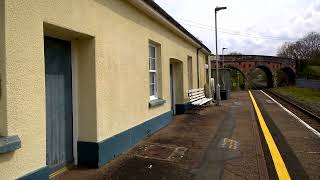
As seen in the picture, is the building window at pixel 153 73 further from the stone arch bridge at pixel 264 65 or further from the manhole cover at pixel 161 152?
the stone arch bridge at pixel 264 65

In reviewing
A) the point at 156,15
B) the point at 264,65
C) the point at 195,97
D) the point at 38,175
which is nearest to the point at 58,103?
the point at 38,175

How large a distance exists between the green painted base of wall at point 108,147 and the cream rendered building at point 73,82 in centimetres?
2

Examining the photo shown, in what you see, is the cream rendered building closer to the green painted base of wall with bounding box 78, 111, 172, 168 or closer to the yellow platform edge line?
the green painted base of wall with bounding box 78, 111, 172, 168

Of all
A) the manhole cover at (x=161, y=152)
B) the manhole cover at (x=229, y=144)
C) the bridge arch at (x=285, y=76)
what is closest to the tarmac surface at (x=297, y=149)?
the manhole cover at (x=229, y=144)

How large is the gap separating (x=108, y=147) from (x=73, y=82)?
136cm

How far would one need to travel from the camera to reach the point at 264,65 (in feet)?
210

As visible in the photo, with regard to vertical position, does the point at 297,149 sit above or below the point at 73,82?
below

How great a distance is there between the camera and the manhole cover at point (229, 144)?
27.3 feet

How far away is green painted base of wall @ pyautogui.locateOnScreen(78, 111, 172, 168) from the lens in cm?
638

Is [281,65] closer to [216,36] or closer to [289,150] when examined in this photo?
[216,36]

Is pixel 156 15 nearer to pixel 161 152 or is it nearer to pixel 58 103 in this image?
pixel 161 152

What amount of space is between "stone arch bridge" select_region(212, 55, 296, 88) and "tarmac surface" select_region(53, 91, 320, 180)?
153 feet

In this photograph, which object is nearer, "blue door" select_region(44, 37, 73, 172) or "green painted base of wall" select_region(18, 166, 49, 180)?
"green painted base of wall" select_region(18, 166, 49, 180)

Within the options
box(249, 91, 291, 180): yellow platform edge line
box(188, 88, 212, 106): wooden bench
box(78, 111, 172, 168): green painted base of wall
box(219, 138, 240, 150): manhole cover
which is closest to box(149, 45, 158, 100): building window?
box(78, 111, 172, 168): green painted base of wall
